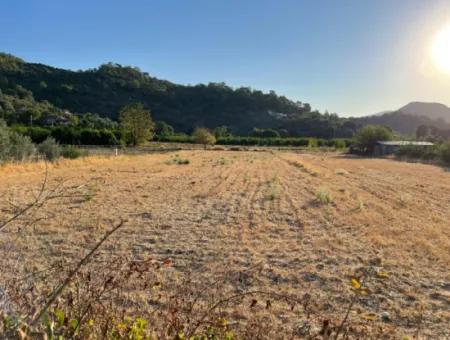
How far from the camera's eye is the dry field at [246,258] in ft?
11.2

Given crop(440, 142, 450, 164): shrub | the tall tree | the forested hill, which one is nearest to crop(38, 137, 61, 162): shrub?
the tall tree

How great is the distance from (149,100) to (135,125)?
78574 millimetres

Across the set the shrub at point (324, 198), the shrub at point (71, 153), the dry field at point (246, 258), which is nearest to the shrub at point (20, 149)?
Result: the shrub at point (71, 153)

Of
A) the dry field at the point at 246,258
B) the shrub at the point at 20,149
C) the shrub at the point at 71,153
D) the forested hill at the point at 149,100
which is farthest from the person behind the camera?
the forested hill at the point at 149,100

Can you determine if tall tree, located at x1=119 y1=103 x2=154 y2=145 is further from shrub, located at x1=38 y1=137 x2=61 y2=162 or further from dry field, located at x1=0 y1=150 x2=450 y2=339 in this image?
dry field, located at x1=0 y1=150 x2=450 y2=339

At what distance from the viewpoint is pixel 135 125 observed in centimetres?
6700

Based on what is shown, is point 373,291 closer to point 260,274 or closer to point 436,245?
point 260,274

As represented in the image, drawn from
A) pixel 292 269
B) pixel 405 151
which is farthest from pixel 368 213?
pixel 405 151

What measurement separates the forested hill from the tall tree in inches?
1324

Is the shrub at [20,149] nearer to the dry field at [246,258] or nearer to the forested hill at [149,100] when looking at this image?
the dry field at [246,258]

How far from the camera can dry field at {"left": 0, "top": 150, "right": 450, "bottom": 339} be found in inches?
134

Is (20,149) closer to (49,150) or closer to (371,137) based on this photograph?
(49,150)

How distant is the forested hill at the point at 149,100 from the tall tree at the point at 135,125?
33624 millimetres

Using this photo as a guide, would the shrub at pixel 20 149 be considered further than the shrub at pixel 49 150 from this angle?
No
